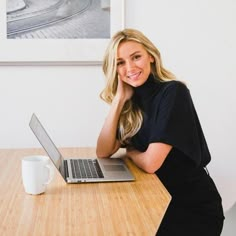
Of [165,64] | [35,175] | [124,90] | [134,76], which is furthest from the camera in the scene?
[165,64]

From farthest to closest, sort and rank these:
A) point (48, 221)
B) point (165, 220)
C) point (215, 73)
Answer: point (215, 73)
point (165, 220)
point (48, 221)

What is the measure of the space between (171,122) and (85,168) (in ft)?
1.22

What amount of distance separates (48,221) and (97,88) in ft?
4.51

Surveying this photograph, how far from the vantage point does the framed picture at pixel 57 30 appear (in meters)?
2.31

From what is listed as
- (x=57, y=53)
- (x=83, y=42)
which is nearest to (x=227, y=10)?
(x=83, y=42)

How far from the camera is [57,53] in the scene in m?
2.34

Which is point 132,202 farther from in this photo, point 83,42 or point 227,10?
point 227,10

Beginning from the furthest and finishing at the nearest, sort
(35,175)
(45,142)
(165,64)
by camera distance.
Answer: (165,64)
(45,142)
(35,175)

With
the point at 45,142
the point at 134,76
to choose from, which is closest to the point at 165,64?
the point at 134,76

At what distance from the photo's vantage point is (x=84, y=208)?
1.21 meters

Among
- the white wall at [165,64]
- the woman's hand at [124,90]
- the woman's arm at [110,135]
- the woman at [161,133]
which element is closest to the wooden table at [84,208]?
the woman at [161,133]

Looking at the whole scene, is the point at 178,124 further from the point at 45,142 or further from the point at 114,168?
the point at 45,142

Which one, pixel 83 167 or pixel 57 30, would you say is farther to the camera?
pixel 57 30

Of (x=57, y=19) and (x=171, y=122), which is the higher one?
(x=57, y=19)
